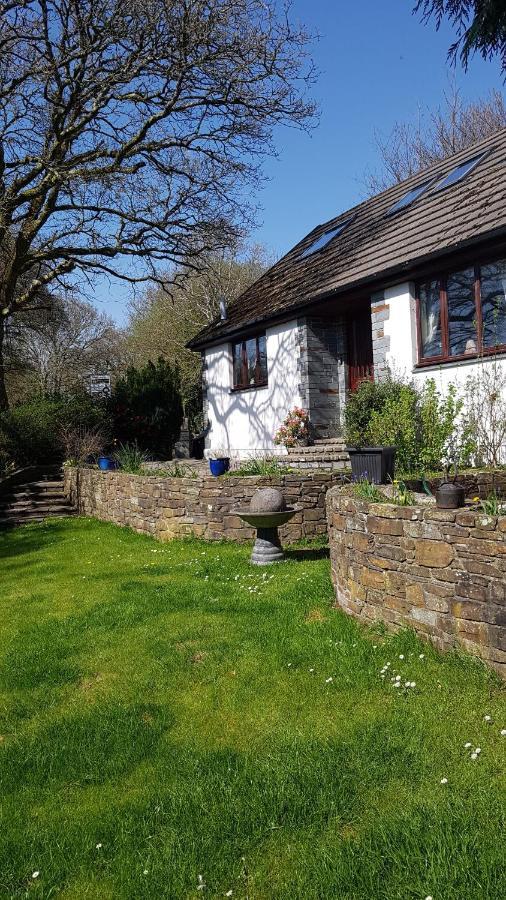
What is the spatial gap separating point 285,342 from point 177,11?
7321 millimetres

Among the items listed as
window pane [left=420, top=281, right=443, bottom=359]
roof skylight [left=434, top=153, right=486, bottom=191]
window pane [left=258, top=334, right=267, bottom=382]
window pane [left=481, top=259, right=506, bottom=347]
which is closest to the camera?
window pane [left=481, top=259, right=506, bottom=347]

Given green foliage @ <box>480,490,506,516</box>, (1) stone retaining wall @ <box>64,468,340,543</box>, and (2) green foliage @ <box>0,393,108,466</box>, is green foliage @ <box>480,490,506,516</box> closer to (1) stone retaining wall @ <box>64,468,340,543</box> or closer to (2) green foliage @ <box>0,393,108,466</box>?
(1) stone retaining wall @ <box>64,468,340,543</box>

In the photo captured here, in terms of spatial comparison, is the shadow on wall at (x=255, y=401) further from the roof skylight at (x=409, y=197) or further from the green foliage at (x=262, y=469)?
the roof skylight at (x=409, y=197)

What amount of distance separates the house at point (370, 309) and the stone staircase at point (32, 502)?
4.52m

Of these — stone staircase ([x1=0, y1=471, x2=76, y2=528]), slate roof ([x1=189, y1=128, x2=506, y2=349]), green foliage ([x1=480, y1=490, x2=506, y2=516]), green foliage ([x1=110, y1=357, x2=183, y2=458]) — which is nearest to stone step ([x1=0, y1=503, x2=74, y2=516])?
stone staircase ([x1=0, y1=471, x2=76, y2=528])

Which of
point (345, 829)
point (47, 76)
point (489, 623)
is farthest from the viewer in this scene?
point (47, 76)

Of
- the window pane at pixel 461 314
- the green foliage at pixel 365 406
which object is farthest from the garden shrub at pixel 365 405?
the window pane at pixel 461 314

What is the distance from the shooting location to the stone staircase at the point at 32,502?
1508 cm

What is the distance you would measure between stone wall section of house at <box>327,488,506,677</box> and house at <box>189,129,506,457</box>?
5162mm

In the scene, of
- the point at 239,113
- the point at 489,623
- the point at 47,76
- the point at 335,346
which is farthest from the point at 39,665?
the point at 239,113

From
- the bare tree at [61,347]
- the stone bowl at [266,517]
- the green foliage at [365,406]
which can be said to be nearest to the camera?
the stone bowl at [266,517]

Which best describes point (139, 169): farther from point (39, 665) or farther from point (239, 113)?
point (39, 665)

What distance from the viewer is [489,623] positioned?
170 inches

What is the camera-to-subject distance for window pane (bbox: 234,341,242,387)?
17.2 meters
